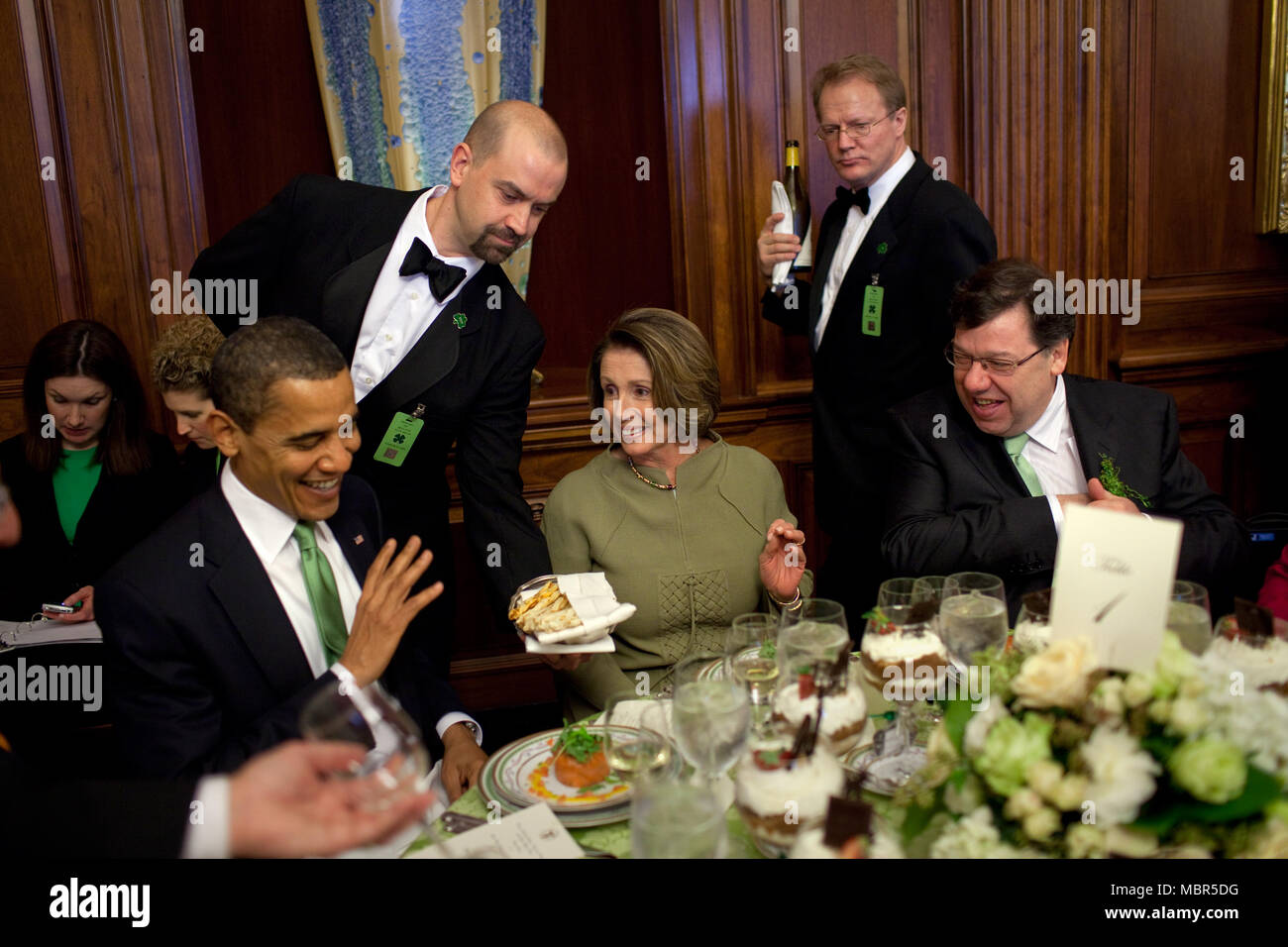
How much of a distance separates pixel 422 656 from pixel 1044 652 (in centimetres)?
141

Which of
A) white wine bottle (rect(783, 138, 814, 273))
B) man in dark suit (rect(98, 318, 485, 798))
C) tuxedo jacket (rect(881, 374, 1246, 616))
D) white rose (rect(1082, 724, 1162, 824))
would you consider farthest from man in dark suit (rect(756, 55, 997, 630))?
white rose (rect(1082, 724, 1162, 824))

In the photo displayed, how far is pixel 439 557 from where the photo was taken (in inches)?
118

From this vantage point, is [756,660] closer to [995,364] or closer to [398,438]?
[995,364]

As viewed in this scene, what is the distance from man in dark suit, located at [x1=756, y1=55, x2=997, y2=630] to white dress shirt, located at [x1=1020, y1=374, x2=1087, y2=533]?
69cm

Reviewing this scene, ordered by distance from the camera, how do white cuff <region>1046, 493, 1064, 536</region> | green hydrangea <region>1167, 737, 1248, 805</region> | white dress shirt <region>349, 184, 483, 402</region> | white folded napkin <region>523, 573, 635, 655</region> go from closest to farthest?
green hydrangea <region>1167, 737, 1248, 805</region>, white folded napkin <region>523, 573, 635, 655</region>, white cuff <region>1046, 493, 1064, 536</region>, white dress shirt <region>349, 184, 483, 402</region>

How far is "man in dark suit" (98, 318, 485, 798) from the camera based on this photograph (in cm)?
171

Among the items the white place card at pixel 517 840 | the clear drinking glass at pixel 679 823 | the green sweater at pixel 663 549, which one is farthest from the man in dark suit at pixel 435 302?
the clear drinking glass at pixel 679 823

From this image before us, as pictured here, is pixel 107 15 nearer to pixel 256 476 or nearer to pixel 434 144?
pixel 434 144

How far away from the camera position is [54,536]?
10.5ft

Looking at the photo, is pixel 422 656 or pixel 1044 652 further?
pixel 422 656

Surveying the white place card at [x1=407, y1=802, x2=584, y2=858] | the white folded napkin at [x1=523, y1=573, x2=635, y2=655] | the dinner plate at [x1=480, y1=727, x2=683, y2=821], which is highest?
the white folded napkin at [x1=523, y1=573, x2=635, y2=655]

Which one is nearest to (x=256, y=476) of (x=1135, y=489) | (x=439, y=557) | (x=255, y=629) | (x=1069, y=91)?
(x=255, y=629)

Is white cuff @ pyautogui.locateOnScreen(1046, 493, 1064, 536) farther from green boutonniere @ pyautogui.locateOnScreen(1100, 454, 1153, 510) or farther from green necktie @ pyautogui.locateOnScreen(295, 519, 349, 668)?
green necktie @ pyautogui.locateOnScreen(295, 519, 349, 668)

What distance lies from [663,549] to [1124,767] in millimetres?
1438
